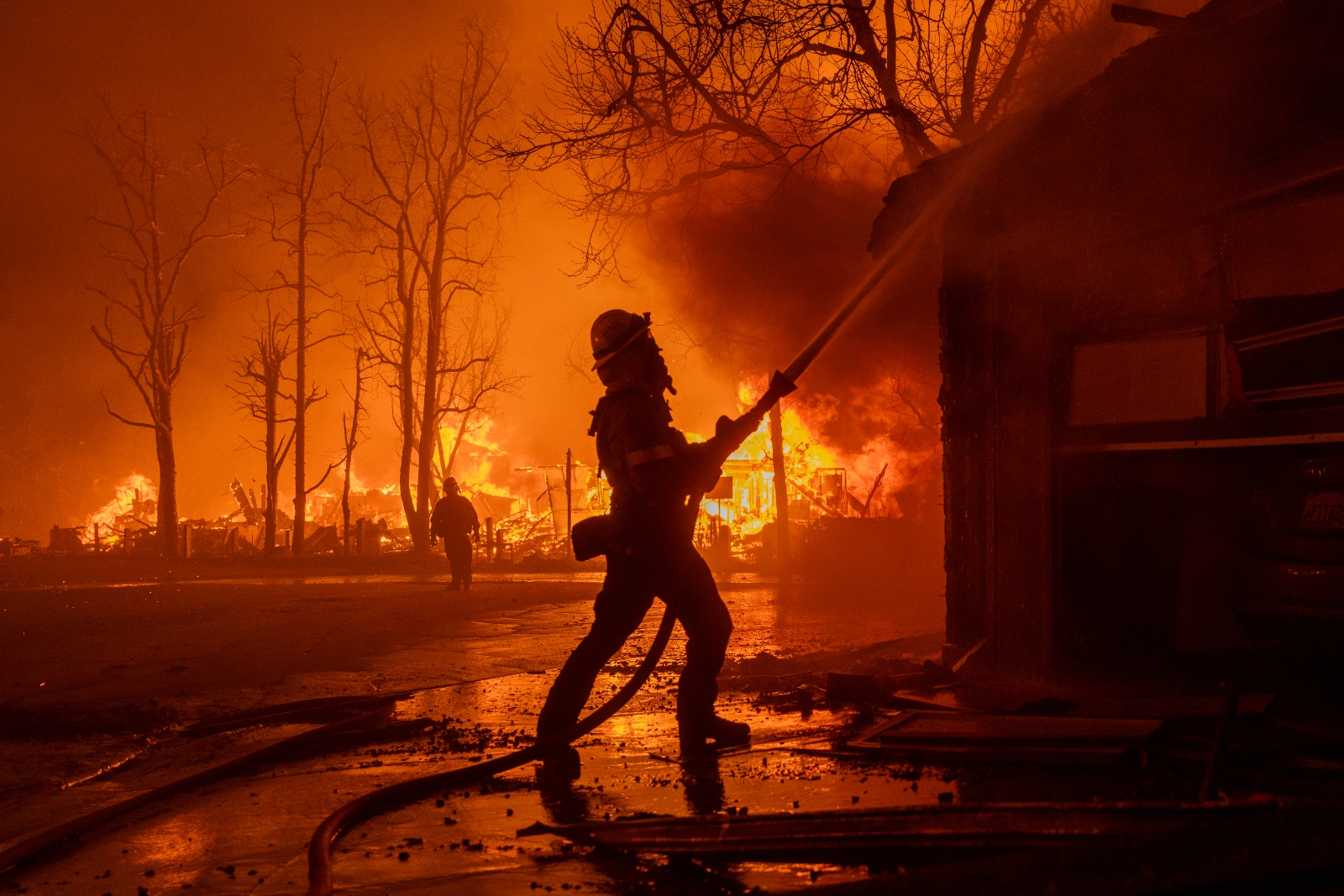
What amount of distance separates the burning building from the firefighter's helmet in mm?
2367

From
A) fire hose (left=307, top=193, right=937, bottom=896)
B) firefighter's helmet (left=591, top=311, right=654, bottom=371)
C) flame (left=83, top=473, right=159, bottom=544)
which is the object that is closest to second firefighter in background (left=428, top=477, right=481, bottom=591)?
fire hose (left=307, top=193, right=937, bottom=896)

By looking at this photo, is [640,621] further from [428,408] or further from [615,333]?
[428,408]

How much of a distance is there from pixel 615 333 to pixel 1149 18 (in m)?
3.05

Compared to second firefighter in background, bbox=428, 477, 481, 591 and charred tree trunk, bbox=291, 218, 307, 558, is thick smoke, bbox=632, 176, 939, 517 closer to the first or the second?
second firefighter in background, bbox=428, 477, 481, 591

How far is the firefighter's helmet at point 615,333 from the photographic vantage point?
488 cm

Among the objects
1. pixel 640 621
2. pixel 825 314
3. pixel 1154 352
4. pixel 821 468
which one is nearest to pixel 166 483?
pixel 821 468

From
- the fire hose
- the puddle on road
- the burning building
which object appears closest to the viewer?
the puddle on road

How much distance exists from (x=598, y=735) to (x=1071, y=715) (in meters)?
2.40

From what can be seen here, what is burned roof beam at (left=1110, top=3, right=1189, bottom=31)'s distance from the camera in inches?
195

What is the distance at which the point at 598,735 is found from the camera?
5.60m

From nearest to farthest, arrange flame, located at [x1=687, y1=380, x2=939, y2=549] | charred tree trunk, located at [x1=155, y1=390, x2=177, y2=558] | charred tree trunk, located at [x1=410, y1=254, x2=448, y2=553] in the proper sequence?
1. flame, located at [x1=687, y1=380, x2=939, y2=549]
2. charred tree trunk, located at [x1=410, y1=254, x2=448, y2=553]
3. charred tree trunk, located at [x1=155, y1=390, x2=177, y2=558]

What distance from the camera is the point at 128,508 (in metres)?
58.4

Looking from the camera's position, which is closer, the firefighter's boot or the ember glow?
the firefighter's boot

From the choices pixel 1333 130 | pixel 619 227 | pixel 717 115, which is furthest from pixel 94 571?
pixel 1333 130
